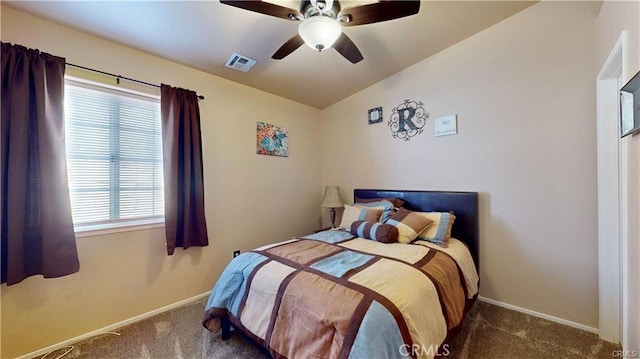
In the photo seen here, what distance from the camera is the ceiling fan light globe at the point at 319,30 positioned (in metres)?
1.55

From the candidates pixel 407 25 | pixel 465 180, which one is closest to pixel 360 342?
pixel 465 180

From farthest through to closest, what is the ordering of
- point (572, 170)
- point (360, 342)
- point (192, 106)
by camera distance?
point (192, 106) < point (572, 170) < point (360, 342)

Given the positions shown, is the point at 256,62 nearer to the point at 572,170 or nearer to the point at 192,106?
the point at 192,106

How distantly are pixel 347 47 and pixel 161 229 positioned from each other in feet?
7.89

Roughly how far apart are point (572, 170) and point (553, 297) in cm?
112

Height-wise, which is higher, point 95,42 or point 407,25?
point 407,25

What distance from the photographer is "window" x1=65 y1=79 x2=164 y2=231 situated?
78.0 inches

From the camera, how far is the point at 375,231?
7.80ft

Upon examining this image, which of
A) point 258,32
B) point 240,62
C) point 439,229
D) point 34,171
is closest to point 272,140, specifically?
A: point 240,62

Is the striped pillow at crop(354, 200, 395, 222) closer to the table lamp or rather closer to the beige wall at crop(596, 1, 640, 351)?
the table lamp

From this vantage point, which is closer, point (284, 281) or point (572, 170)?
point (284, 281)

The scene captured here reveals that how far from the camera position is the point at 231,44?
7.39 ft
